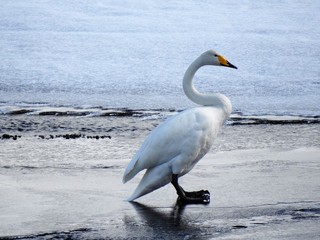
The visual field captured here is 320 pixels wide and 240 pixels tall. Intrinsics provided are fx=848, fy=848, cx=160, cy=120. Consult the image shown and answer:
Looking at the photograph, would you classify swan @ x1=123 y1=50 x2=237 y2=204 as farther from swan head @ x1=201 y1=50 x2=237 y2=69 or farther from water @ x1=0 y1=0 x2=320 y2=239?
swan head @ x1=201 y1=50 x2=237 y2=69

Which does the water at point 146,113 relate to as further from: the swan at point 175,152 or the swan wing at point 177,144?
the swan wing at point 177,144

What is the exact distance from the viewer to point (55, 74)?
17109 millimetres

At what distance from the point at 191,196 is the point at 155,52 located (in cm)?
1255

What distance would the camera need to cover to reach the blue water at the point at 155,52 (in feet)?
47.8

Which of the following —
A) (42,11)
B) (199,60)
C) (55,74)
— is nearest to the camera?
(199,60)

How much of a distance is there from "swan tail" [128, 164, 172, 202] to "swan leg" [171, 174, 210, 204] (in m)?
0.08

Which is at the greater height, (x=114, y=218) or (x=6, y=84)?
(x=114, y=218)

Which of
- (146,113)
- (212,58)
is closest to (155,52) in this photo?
(146,113)

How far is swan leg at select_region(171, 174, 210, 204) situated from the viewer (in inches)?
279

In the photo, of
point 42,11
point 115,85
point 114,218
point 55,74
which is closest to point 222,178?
point 114,218

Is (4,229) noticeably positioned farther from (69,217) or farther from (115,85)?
(115,85)

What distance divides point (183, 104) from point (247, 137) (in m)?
3.34

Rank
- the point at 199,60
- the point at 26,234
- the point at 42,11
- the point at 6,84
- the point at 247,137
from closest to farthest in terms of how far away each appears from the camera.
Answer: the point at 26,234, the point at 199,60, the point at 247,137, the point at 6,84, the point at 42,11

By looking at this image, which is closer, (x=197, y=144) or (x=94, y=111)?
(x=197, y=144)
